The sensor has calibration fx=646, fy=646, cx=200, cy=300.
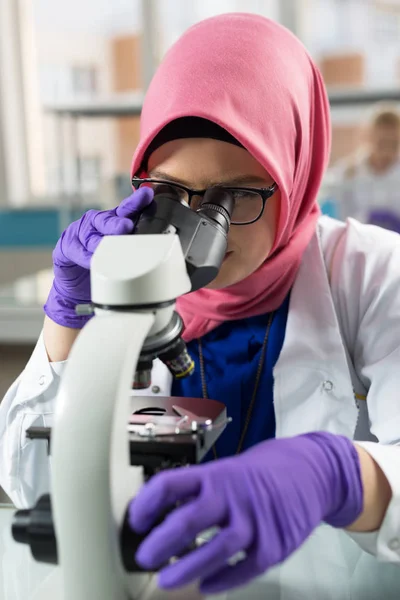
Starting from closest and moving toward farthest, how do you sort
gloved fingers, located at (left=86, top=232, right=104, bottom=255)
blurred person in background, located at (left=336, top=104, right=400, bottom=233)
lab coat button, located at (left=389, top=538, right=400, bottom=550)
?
1. lab coat button, located at (left=389, top=538, right=400, bottom=550)
2. gloved fingers, located at (left=86, top=232, right=104, bottom=255)
3. blurred person in background, located at (left=336, top=104, right=400, bottom=233)

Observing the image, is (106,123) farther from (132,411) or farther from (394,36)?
(132,411)

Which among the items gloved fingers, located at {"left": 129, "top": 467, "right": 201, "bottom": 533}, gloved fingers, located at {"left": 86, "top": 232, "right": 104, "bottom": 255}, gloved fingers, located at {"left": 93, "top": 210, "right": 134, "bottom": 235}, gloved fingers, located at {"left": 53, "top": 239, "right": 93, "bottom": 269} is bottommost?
gloved fingers, located at {"left": 129, "top": 467, "right": 201, "bottom": 533}

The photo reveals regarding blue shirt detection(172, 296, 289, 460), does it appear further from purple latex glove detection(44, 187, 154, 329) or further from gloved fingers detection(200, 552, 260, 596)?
gloved fingers detection(200, 552, 260, 596)

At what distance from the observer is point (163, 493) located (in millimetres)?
617

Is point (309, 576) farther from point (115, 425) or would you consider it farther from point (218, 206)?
point (218, 206)

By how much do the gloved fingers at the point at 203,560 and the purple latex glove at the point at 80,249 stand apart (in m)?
0.41

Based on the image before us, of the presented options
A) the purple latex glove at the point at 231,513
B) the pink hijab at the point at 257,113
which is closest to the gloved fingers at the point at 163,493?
the purple latex glove at the point at 231,513

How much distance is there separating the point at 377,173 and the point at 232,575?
433 centimetres

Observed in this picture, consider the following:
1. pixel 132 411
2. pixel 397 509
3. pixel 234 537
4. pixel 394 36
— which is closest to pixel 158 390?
pixel 132 411

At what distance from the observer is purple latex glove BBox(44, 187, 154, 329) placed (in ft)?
2.89

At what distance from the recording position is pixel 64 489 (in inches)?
25.3

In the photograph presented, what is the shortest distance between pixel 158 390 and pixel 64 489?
615mm

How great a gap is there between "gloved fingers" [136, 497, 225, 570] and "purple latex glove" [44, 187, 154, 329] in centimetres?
38

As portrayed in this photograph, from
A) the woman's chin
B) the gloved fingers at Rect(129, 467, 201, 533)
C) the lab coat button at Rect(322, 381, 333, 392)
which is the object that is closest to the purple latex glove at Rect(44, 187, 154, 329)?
the woman's chin
